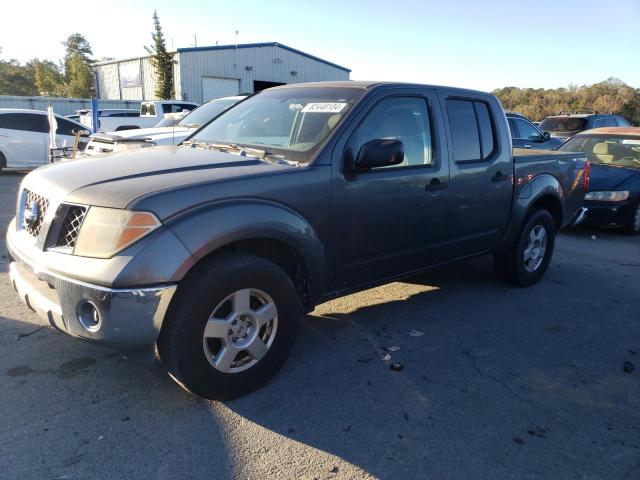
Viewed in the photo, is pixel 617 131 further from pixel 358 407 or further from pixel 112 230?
pixel 112 230

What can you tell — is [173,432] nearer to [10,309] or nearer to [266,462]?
[266,462]

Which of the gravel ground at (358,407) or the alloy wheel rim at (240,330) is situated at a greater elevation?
the alloy wheel rim at (240,330)

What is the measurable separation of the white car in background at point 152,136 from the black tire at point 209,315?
3105mm

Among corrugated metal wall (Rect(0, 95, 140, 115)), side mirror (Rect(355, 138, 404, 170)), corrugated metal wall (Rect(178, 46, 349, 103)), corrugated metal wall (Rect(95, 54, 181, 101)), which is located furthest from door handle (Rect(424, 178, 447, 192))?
corrugated metal wall (Rect(0, 95, 140, 115))

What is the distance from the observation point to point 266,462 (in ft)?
8.02

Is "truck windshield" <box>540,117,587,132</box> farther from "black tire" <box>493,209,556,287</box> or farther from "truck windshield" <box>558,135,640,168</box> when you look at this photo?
"black tire" <box>493,209,556,287</box>

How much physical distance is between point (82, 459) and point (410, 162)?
278 centimetres

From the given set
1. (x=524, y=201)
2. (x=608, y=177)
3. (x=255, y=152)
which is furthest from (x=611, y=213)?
(x=255, y=152)

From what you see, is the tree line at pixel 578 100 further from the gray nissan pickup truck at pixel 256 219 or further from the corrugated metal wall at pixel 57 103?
the gray nissan pickup truck at pixel 256 219

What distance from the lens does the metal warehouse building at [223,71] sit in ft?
98.6

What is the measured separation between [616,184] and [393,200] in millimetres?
6081

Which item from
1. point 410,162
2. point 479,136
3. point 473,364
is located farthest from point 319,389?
point 479,136

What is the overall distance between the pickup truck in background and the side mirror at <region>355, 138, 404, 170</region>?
15.8m

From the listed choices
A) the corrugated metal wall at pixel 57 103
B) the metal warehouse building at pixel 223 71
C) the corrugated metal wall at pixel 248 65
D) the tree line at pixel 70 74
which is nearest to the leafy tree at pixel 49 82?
the tree line at pixel 70 74
